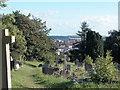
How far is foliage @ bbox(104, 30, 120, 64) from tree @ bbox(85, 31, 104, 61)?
6.30 ft

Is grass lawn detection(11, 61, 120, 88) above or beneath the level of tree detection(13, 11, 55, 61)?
beneath

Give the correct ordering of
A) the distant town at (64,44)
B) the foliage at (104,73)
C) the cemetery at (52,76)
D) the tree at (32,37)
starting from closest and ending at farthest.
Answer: the cemetery at (52,76), the foliage at (104,73), the tree at (32,37), the distant town at (64,44)

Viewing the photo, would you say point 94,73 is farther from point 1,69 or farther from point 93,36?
point 93,36

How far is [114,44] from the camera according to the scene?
73.6 feet

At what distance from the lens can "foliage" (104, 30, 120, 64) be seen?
866 inches

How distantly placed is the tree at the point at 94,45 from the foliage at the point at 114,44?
6.30 feet

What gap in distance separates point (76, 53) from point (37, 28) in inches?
264

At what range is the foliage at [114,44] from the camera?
21984mm

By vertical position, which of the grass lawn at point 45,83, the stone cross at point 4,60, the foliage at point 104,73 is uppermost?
the stone cross at point 4,60

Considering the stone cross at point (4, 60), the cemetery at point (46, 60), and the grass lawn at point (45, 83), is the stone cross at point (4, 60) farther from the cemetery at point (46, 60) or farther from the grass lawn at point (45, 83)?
the grass lawn at point (45, 83)


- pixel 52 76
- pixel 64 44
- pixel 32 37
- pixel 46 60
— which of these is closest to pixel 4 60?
pixel 52 76

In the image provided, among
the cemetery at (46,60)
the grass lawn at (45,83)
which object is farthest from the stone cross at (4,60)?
the grass lawn at (45,83)

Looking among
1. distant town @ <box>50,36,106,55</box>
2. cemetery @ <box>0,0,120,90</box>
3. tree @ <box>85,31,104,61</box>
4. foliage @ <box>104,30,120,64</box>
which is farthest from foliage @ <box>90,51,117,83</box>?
distant town @ <box>50,36,106,55</box>

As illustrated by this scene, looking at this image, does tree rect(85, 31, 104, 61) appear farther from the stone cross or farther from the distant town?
the stone cross
